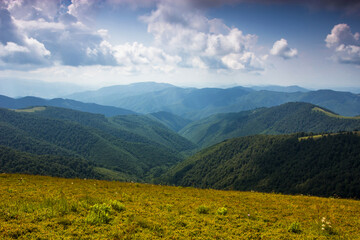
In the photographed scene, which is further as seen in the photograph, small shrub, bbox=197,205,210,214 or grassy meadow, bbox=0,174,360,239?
small shrub, bbox=197,205,210,214

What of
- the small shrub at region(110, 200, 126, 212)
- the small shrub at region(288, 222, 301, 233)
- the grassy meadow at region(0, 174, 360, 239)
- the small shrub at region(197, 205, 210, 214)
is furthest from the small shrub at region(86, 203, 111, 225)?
the small shrub at region(288, 222, 301, 233)

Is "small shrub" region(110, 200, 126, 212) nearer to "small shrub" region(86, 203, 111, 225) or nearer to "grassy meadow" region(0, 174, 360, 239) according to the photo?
"grassy meadow" region(0, 174, 360, 239)

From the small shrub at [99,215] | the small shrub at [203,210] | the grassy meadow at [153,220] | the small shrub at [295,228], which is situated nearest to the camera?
the grassy meadow at [153,220]

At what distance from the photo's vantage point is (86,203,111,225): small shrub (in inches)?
368

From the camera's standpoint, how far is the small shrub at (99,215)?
935 centimetres

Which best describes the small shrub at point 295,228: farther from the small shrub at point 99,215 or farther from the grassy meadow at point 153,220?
the small shrub at point 99,215

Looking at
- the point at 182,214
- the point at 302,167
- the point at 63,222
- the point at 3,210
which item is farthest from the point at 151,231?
the point at 302,167

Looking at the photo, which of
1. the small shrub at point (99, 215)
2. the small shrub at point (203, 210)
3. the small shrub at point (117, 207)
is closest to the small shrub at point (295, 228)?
the small shrub at point (203, 210)

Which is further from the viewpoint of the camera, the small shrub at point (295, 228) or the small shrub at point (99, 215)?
the small shrub at point (295, 228)

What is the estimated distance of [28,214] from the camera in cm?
935

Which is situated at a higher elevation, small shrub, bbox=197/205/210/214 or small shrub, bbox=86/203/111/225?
small shrub, bbox=86/203/111/225

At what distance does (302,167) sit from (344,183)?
150 ft

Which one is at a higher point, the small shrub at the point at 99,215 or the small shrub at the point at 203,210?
the small shrub at the point at 99,215

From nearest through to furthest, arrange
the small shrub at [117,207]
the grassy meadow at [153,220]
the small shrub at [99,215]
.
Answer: the grassy meadow at [153,220], the small shrub at [99,215], the small shrub at [117,207]
